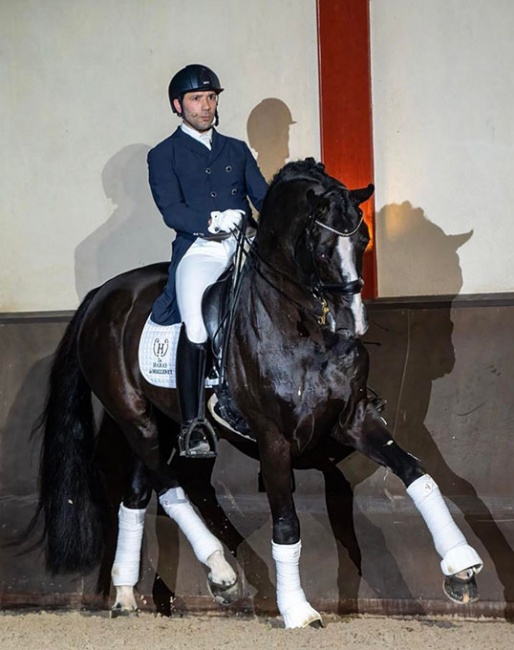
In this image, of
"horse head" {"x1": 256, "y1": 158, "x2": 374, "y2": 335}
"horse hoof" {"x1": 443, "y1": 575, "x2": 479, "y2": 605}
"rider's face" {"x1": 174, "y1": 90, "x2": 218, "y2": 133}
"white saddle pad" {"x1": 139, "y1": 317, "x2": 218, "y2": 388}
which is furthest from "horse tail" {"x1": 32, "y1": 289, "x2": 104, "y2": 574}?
"horse hoof" {"x1": 443, "y1": 575, "x2": 479, "y2": 605}

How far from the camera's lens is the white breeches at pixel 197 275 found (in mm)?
3777

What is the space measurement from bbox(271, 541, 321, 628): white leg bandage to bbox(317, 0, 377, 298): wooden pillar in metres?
1.93

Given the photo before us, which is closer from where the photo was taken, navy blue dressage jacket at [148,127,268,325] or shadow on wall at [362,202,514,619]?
navy blue dressage jacket at [148,127,268,325]

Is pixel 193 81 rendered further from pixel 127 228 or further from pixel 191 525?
pixel 191 525

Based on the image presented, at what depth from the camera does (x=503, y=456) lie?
15.3 ft

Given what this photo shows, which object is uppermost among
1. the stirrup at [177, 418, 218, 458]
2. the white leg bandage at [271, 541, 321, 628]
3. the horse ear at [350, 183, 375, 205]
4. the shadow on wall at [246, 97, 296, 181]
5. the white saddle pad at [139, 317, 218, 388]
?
the shadow on wall at [246, 97, 296, 181]

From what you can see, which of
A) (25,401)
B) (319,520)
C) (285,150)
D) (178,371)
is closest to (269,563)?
(319,520)

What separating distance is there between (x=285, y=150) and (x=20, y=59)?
1.61 metres

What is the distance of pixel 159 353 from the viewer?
13.3 ft

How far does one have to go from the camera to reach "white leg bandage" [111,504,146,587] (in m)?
4.32

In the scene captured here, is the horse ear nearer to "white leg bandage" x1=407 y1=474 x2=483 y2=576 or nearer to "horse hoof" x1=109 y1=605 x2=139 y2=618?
"white leg bandage" x1=407 y1=474 x2=483 y2=576

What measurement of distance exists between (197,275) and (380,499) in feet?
5.24

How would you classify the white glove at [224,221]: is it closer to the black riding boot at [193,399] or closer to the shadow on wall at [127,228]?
the black riding boot at [193,399]

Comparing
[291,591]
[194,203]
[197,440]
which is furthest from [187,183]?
[291,591]
